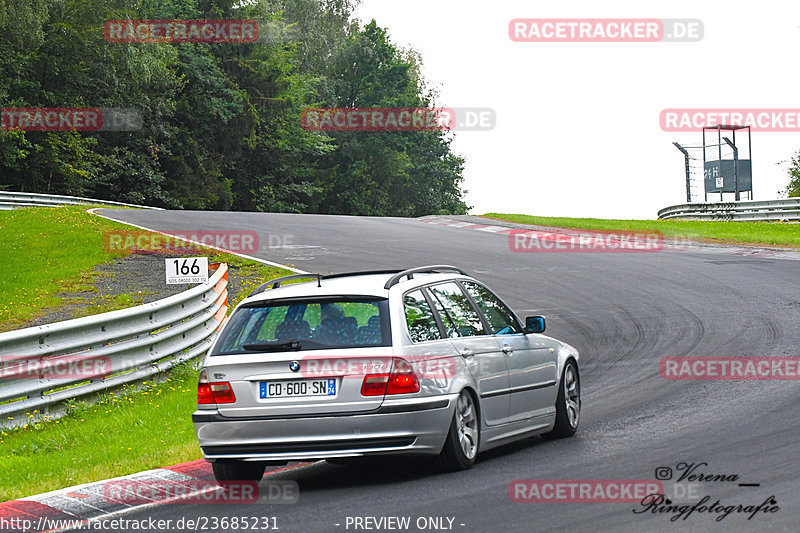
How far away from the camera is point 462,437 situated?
25.5ft

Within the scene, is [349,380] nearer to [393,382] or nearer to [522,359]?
[393,382]

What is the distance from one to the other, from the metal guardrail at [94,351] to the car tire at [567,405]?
5172 millimetres

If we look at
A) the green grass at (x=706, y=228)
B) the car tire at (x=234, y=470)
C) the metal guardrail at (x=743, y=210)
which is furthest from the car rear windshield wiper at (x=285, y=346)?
the metal guardrail at (x=743, y=210)

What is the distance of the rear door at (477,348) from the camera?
8117 mm

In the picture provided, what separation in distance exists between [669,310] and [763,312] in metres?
1.47

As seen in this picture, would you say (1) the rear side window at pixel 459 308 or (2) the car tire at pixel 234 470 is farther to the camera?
(1) the rear side window at pixel 459 308

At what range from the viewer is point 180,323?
15.0m

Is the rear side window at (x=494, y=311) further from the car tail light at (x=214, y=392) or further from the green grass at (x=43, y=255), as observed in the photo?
the green grass at (x=43, y=255)

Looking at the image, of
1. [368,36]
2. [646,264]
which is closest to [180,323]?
[646,264]

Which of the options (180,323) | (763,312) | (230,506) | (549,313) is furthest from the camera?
(549,313)

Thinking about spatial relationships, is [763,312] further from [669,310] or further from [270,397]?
[270,397]

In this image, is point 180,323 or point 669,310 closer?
point 180,323

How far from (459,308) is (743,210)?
3453 cm

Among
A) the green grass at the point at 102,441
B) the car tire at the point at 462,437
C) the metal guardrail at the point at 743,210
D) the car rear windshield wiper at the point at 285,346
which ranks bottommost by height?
the green grass at the point at 102,441
